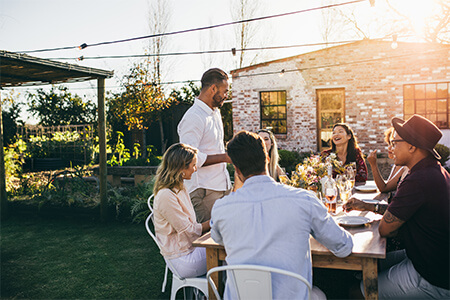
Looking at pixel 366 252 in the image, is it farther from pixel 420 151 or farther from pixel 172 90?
pixel 172 90

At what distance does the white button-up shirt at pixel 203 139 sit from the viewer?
10.4ft

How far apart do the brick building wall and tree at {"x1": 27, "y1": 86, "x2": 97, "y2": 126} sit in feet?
23.8

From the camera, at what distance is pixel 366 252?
2.00 metres

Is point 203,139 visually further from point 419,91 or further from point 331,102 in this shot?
point 419,91

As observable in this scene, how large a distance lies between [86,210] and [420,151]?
18.4 feet

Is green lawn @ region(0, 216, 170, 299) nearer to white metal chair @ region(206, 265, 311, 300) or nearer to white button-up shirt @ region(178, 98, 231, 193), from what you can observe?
white button-up shirt @ region(178, 98, 231, 193)

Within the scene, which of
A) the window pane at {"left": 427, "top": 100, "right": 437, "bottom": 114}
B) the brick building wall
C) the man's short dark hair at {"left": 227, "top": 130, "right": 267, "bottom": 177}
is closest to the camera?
the man's short dark hair at {"left": 227, "top": 130, "right": 267, "bottom": 177}

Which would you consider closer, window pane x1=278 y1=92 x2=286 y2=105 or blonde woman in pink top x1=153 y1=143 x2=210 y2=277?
blonde woman in pink top x1=153 y1=143 x2=210 y2=277

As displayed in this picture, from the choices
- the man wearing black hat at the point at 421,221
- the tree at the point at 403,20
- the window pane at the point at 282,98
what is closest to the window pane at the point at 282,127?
the window pane at the point at 282,98

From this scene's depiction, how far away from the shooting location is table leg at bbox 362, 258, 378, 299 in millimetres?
2033

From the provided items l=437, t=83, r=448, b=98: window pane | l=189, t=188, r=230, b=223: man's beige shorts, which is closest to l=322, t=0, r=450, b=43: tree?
l=437, t=83, r=448, b=98: window pane

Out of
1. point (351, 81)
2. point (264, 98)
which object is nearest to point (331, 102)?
point (351, 81)

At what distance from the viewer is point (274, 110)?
1291 cm

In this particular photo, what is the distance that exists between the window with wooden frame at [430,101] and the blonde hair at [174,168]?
1065cm
